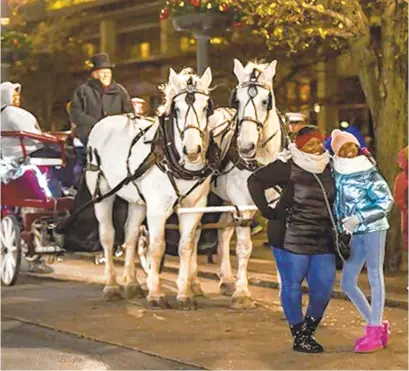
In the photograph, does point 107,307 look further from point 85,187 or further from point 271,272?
point 271,272

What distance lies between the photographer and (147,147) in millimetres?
10320

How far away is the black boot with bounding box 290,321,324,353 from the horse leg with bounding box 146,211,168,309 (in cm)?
253

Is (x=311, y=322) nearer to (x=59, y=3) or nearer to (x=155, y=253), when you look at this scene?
Result: (x=155, y=253)

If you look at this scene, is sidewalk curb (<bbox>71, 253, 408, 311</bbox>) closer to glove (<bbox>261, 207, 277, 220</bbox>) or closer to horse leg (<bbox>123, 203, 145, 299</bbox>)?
horse leg (<bbox>123, 203, 145, 299</bbox>)

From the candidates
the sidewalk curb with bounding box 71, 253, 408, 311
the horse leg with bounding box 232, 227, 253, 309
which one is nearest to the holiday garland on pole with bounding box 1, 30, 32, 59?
the sidewalk curb with bounding box 71, 253, 408, 311

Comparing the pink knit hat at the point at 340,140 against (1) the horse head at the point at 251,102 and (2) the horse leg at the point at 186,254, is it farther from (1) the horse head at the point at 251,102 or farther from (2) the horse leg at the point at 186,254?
(2) the horse leg at the point at 186,254

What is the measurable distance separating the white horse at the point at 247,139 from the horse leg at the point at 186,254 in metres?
0.44

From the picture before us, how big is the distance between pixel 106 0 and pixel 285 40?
16.8ft

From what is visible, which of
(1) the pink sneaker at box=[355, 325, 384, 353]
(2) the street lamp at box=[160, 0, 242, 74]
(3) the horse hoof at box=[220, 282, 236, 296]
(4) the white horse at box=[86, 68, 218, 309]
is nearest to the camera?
(1) the pink sneaker at box=[355, 325, 384, 353]

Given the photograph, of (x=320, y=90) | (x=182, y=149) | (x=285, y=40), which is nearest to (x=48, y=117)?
(x=320, y=90)

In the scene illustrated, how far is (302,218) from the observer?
25.1 feet

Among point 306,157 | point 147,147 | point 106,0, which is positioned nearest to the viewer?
point 306,157

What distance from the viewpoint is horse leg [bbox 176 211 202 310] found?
10.1 m

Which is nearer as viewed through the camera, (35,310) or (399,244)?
(35,310)
